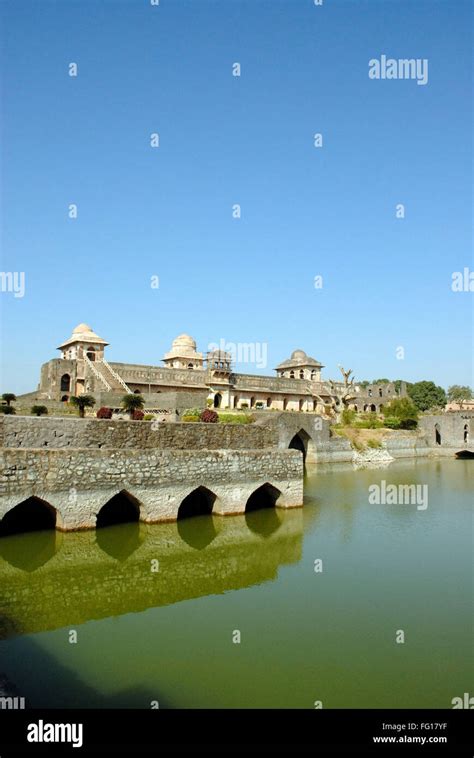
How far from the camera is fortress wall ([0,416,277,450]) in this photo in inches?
627

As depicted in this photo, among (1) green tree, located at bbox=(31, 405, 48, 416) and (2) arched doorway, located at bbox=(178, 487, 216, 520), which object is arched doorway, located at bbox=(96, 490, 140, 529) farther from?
(1) green tree, located at bbox=(31, 405, 48, 416)

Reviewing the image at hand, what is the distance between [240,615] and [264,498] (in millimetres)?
9810

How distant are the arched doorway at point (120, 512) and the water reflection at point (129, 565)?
59 centimetres

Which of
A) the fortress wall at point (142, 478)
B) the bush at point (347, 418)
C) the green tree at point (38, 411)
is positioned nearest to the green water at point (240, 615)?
the fortress wall at point (142, 478)

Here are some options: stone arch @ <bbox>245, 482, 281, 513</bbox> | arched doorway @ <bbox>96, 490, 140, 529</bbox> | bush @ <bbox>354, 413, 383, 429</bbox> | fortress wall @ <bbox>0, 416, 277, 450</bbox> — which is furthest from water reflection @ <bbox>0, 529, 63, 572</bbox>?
bush @ <bbox>354, 413, 383, 429</bbox>

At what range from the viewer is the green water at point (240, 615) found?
7.54 metres

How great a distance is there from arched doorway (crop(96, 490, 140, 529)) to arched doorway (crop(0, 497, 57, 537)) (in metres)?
1.27

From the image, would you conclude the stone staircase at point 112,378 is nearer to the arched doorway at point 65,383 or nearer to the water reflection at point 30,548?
the arched doorway at point 65,383

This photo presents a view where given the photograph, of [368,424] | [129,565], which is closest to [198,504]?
[129,565]

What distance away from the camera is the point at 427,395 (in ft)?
293

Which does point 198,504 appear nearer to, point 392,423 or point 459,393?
point 392,423

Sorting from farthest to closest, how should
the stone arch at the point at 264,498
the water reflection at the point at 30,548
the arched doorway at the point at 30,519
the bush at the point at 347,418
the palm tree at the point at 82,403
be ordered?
1. the bush at the point at 347,418
2. the palm tree at the point at 82,403
3. the stone arch at the point at 264,498
4. the arched doorway at the point at 30,519
5. the water reflection at the point at 30,548
